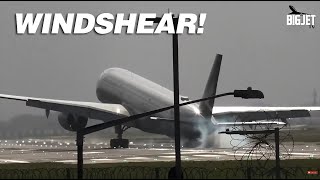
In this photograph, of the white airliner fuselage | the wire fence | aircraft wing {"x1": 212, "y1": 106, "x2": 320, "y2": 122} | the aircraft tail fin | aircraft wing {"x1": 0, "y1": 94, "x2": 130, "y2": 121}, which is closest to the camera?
the wire fence

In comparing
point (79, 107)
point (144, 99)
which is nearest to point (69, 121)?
point (79, 107)

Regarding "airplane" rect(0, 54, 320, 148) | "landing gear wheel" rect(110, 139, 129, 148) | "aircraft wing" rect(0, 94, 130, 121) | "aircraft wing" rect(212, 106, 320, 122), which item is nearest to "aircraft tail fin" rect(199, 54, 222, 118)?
"airplane" rect(0, 54, 320, 148)

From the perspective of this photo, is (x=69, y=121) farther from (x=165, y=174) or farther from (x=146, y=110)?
(x=165, y=174)

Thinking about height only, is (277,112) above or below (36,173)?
above

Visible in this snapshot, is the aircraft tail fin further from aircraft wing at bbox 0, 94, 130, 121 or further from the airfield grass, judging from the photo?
the airfield grass

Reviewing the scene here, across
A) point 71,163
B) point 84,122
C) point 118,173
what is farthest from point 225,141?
point 118,173

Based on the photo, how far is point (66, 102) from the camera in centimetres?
10406

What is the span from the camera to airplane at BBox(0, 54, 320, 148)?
94.6 m

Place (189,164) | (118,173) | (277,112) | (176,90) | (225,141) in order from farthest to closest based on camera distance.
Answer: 1. (277,112)
2. (225,141)
3. (189,164)
4. (118,173)
5. (176,90)

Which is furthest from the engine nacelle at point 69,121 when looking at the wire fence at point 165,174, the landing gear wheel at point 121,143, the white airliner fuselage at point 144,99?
the wire fence at point 165,174

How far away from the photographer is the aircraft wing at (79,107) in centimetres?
9700

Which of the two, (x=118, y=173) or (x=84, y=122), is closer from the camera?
(x=118, y=173)

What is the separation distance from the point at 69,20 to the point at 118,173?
10385mm

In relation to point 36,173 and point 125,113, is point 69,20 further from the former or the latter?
point 125,113
